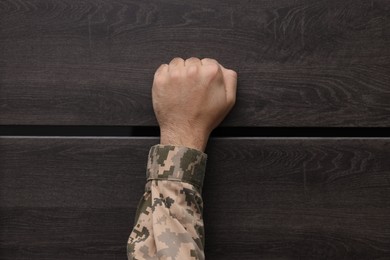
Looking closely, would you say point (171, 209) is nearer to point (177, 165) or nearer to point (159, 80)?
point (177, 165)

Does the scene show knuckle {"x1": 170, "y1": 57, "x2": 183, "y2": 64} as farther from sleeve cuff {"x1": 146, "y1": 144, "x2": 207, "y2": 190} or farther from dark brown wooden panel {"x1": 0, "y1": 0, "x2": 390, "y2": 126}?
sleeve cuff {"x1": 146, "y1": 144, "x2": 207, "y2": 190}

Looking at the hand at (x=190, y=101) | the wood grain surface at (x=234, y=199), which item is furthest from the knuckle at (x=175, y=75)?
the wood grain surface at (x=234, y=199)

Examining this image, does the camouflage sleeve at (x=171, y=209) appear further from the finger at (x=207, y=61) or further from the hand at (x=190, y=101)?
the finger at (x=207, y=61)

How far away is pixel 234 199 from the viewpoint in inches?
29.8

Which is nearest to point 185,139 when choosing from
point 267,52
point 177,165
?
point 177,165

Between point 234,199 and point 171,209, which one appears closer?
point 171,209

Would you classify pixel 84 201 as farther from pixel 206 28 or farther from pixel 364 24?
pixel 364 24

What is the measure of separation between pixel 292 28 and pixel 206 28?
0.13 m

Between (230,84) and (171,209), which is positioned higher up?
(230,84)

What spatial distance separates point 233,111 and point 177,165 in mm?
137

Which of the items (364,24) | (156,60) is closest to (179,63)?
(156,60)

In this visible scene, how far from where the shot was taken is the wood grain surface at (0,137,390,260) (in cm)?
75

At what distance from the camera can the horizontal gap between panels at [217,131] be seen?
767mm

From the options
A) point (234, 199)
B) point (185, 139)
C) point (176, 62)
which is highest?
point (176, 62)
